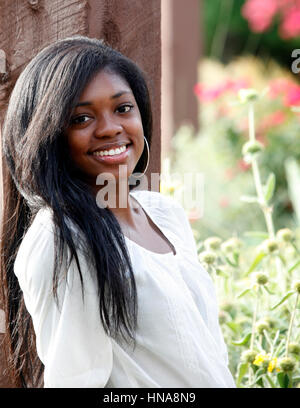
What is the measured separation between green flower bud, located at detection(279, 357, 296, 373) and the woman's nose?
2.47ft

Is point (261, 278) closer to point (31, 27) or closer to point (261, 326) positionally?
point (261, 326)

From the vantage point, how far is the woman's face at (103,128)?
1.43 meters

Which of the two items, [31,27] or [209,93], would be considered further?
[209,93]

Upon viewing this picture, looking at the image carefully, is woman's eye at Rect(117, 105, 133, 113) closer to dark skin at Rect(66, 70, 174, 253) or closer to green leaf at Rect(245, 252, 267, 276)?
dark skin at Rect(66, 70, 174, 253)

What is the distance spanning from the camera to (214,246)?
210 centimetres

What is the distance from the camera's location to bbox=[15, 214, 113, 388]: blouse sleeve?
1.33 m

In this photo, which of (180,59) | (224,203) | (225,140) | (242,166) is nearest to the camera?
(224,203)

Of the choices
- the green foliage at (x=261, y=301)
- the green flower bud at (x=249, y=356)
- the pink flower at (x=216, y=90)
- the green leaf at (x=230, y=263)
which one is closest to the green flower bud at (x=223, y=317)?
the green foliage at (x=261, y=301)

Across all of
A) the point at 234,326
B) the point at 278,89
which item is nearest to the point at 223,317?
the point at 234,326

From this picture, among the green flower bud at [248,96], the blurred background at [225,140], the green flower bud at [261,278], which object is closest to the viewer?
the green flower bud at [261,278]

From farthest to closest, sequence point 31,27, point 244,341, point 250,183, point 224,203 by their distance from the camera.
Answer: point 250,183 → point 224,203 → point 244,341 → point 31,27

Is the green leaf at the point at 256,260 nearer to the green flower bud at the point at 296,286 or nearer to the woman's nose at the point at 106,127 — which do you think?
the green flower bud at the point at 296,286

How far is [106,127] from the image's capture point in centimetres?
144
